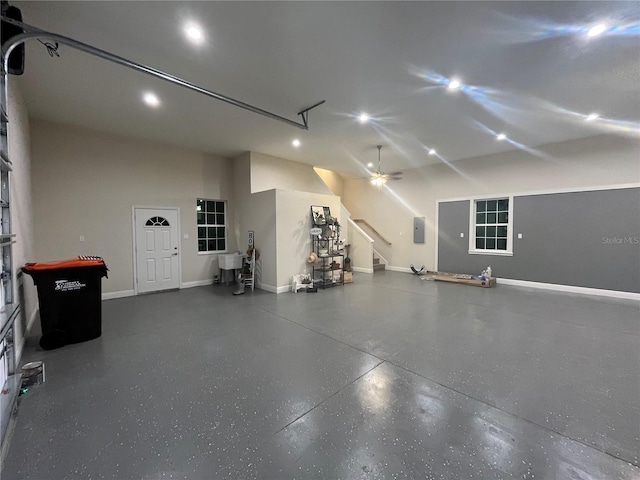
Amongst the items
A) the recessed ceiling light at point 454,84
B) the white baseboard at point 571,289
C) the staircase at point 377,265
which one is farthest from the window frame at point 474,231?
the recessed ceiling light at point 454,84

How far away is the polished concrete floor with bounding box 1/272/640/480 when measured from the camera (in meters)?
1.63

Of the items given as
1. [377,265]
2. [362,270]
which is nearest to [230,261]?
[362,270]

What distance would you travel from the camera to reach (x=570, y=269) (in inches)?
238

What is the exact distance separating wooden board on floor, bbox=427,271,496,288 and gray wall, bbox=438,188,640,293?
0.54m

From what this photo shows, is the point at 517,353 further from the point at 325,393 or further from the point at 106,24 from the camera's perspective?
the point at 106,24

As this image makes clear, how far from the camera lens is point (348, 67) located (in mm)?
3291

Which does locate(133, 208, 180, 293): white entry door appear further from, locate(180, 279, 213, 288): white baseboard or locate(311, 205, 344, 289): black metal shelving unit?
locate(311, 205, 344, 289): black metal shelving unit

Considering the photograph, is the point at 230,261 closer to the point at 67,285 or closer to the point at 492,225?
the point at 67,285

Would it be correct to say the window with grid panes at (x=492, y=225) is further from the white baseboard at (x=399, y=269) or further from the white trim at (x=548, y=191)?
the white baseboard at (x=399, y=269)

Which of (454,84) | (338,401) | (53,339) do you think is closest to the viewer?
(338,401)

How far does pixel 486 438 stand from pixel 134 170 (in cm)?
728

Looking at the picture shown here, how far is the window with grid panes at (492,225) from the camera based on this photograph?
7055mm

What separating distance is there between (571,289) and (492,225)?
2227 millimetres

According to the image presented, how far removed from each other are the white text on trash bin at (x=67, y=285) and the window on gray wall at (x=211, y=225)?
11.7 feet
